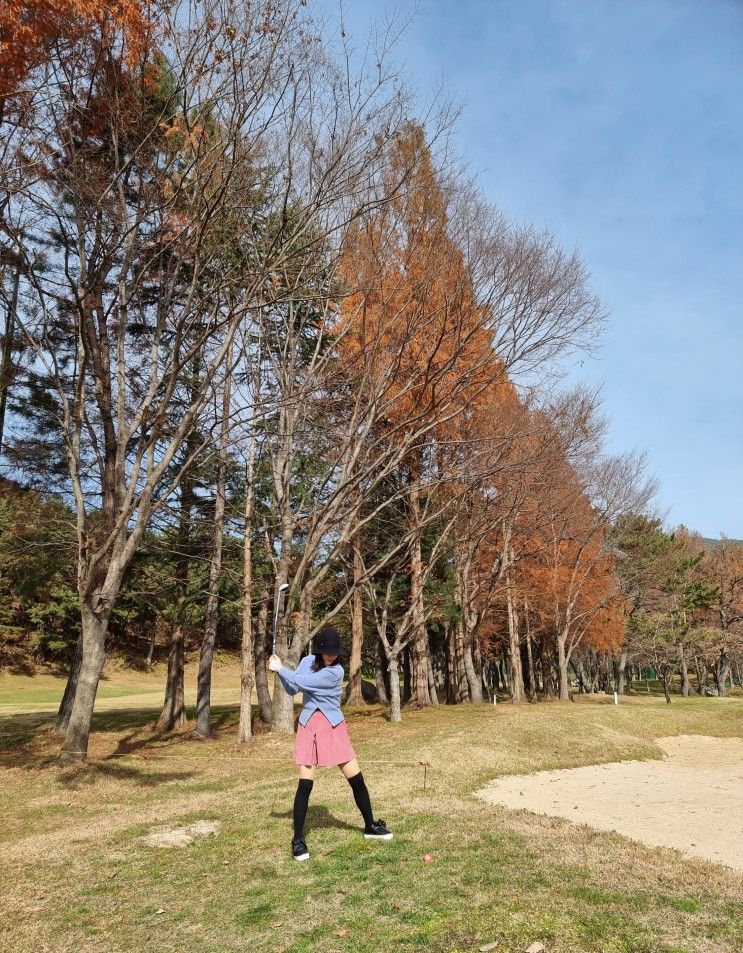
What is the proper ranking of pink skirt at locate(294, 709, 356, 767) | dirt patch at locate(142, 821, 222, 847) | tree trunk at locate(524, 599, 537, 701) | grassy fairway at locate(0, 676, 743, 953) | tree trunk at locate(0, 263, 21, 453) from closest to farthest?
1. grassy fairway at locate(0, 676, 743, 953)
2. pink skirt at locate(294, 709, 356, 767)
3. dirt patch at locate(142, 821, 222, 847)
4. tree trunk at locate(0, 263, 21, 453)
5. tree trunk at locate(524, 599, 537, 701)

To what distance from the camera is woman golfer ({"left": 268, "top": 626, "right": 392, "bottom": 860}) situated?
4.93 m

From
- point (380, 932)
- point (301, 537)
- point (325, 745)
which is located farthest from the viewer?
point (301, 537)

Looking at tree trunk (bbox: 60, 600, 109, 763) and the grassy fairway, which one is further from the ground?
tree trunk (bbox: 60, 600, 109, 763)

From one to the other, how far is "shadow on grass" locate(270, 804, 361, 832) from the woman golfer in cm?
52

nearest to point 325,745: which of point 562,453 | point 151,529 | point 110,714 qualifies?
point 151,529

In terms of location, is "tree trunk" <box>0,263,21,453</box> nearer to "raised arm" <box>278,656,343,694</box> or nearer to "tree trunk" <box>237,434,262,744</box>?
"tree trunk" <box>237,434,262,744</box>

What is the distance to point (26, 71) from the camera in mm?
7707

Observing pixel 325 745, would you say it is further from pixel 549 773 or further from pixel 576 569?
pixel 576 569

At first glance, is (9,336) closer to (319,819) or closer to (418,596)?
(319,819)

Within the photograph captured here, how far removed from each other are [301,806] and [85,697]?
5508 mm

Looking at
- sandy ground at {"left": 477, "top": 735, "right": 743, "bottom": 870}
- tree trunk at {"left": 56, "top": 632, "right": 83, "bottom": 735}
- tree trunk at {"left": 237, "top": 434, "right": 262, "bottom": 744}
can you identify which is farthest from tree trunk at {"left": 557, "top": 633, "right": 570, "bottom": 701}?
tree trunk at {"left": 56, "top": 632, "right": 83, "bottom": 735}

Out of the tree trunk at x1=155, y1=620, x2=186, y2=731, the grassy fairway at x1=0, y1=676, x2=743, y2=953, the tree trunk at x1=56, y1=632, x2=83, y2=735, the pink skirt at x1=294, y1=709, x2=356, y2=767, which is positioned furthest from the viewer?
the tree trunk at x1=155, y1=620, x2=186, y2=731

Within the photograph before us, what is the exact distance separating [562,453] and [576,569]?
850 centimetres

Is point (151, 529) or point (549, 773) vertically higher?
point (151, 529)
